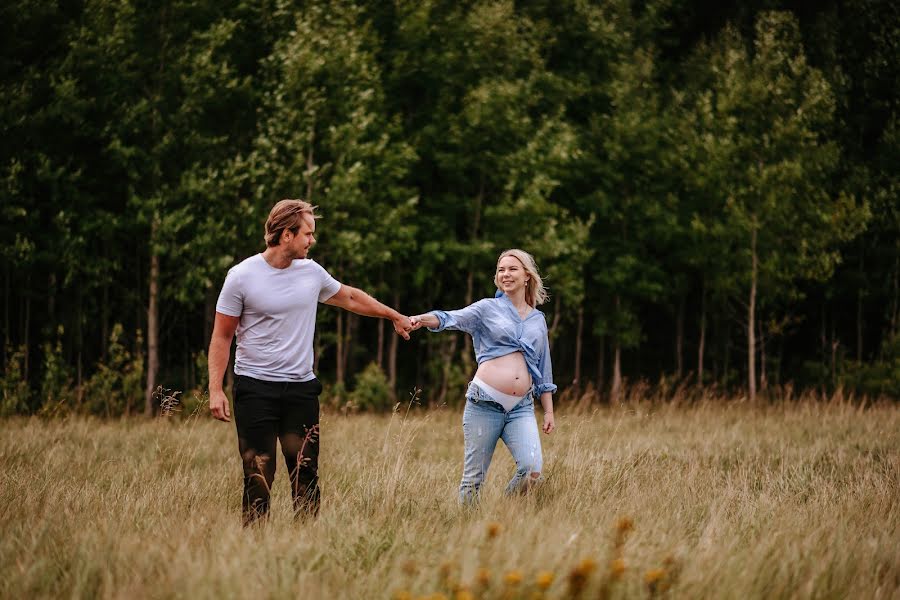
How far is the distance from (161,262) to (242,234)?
8.75 feet

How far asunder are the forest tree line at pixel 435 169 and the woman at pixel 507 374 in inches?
277

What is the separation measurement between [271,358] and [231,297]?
0.44 meters

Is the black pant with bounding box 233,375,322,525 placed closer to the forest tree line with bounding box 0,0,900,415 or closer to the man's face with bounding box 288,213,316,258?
the man's face with bounding box 288,213,316,258

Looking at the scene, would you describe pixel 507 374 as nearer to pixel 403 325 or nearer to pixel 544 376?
pixel 544 376

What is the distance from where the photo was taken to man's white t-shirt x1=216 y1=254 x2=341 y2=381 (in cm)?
446

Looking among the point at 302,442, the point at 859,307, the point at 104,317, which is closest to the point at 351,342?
the point at 104,317

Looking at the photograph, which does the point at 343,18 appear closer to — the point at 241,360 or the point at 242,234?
the point at 242,234

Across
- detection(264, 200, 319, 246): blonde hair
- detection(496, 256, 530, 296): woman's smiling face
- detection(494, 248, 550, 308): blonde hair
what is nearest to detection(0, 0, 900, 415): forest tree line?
detection(494, 248, 550, 308): blonde hair

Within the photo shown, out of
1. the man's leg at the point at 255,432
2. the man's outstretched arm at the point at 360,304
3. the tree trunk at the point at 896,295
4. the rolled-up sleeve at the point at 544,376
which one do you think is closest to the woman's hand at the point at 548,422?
the rolled-up sleeve at the point at 544,376

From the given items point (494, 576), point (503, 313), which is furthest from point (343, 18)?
point (494, 576)

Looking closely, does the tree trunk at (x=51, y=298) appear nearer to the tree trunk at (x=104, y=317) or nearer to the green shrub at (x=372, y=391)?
the tree trunk at (x=104, y=317)

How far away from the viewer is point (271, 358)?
4500mm

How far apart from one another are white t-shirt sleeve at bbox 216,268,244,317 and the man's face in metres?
0.37

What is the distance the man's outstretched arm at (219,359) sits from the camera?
4.44 m
